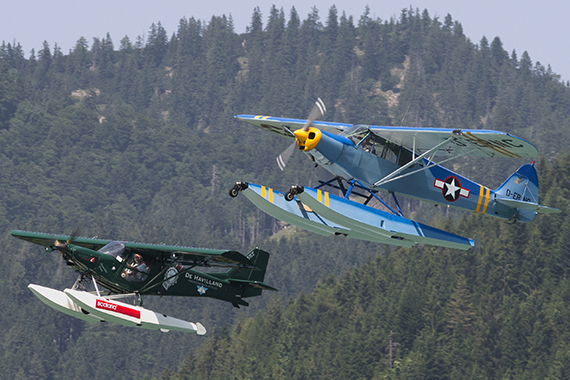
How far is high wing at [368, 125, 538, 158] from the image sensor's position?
3108cm

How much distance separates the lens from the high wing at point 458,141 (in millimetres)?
31078

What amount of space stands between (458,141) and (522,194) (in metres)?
5.06

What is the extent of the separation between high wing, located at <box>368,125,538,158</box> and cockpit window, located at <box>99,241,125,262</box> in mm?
8349

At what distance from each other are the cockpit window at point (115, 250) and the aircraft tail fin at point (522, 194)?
42.1ft

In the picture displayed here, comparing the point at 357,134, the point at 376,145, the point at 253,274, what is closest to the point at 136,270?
the point at 253,274

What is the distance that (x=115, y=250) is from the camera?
3103 centimetres

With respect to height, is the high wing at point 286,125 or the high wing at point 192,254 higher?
the high wing at point 286,125

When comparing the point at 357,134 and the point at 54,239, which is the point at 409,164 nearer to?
the point at 357,134

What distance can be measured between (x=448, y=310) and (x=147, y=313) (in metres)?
118

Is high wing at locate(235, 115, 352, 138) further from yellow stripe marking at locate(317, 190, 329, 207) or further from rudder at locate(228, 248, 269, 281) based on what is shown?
rudder at locate(228, 248, 269, 281)

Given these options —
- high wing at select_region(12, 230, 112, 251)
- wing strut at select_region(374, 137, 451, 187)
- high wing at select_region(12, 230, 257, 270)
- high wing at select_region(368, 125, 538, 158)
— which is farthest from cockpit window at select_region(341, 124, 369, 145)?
high wing at select_region(12, 230, 112, 251)

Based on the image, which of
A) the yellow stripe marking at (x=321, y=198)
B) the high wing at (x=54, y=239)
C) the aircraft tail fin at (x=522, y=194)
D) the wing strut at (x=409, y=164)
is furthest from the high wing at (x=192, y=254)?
the aircraft tail fin at (x=522, y=194)

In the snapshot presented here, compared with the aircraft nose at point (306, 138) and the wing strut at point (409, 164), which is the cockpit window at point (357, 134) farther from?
the aircraft nose at point (306, 138)

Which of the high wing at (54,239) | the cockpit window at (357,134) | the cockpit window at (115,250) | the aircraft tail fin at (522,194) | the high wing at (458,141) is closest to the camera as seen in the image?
the cockpit window at (115,250)
